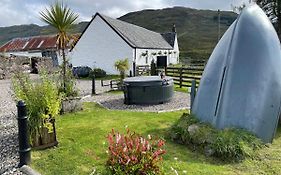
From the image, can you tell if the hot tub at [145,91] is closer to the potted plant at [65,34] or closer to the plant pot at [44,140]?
the potted plant at [65,34]

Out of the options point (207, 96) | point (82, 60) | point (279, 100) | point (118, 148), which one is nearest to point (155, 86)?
point (207, 96)

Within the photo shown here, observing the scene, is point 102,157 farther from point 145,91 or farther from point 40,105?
point 145,91

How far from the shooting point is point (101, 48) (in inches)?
1164

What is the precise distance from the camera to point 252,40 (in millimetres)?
6637

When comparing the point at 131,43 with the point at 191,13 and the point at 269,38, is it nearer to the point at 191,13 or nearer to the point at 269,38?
the point at 269,38

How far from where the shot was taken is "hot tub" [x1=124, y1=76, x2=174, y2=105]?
1173cm

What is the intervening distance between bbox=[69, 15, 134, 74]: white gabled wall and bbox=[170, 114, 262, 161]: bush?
71.5 feet

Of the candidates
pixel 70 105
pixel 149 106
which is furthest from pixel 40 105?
pixel 149 106

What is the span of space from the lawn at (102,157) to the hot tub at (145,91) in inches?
155

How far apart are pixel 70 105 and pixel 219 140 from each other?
584 centimetres

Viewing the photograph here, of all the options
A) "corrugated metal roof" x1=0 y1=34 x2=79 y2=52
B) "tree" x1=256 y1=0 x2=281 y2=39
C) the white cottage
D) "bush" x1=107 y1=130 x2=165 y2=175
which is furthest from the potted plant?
"corrugated metal roof" x1=0 y1=34 x2=79 y2=52

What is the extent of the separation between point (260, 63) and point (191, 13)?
197122 mm

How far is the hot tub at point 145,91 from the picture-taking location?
11.7m

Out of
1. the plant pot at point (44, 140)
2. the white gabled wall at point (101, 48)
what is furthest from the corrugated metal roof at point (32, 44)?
the plant pot at point (44, 140)
